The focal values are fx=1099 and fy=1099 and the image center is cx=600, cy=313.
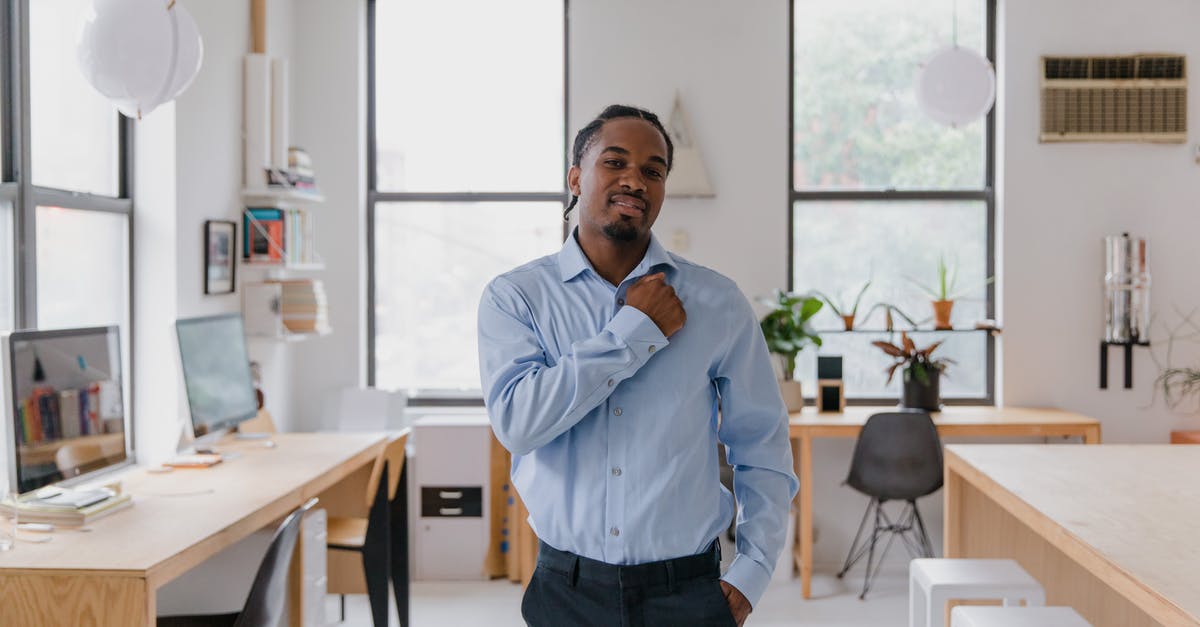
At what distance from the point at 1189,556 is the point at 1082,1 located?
391 centimetres

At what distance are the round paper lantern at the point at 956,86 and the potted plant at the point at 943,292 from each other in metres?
0.83

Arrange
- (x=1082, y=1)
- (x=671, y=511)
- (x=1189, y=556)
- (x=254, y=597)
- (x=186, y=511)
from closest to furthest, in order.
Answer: (x=671, y=511), (x=1189, y=556), (x=254, y=597), (x=186, y=511), (x=1082, y=1)

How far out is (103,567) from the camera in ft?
7.15

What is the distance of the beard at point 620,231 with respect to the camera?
1760mm

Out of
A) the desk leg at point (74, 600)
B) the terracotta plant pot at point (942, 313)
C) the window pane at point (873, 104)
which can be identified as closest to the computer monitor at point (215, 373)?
the desk leg at point (74, 600)

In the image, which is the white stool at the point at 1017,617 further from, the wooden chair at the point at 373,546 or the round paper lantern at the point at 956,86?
the round paper lantern at the point at 956,86

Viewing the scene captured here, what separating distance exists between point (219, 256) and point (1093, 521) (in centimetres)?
337

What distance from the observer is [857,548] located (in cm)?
534

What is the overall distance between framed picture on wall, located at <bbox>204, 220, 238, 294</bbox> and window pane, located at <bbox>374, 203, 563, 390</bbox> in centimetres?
112

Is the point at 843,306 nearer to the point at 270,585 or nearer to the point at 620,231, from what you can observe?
the point at 270,585

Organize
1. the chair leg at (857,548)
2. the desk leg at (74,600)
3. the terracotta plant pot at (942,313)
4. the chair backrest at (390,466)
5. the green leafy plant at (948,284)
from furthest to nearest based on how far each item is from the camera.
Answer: the green leafy plant at (948,284), the terracotta plant pot at (942,313), the chair leg at (857,548), the chair backrest at (390,466), the desk leg at (74,600)

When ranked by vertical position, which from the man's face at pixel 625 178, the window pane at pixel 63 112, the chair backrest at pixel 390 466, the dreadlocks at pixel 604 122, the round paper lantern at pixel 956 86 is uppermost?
the round paper lantern at pixel 956 86

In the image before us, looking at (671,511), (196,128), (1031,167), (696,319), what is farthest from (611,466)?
(1031,167)

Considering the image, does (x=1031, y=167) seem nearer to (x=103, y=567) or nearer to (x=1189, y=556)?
(x=1189, y=556)
